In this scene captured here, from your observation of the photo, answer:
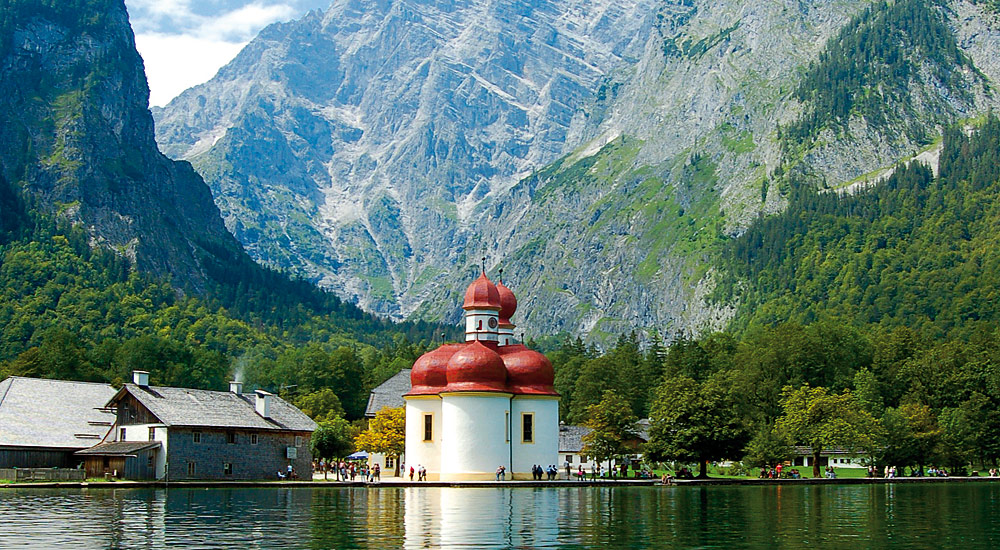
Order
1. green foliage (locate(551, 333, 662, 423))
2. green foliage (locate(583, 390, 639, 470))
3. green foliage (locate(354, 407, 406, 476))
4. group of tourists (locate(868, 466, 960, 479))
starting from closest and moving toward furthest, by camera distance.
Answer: green foliage (locate(583, 390, 639, 470)) < green foliage (locate(354, 407, 406, 476)) < group of tourists (locate(868, 466, 960, 479)) < green foliage (locate(551, 333, 662, 423))

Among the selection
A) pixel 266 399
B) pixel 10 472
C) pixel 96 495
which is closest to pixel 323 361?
pixel 266 399

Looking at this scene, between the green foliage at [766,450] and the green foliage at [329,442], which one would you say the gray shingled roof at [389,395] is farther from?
the green foliage at [766,450]

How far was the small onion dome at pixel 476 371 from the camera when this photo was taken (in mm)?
99938

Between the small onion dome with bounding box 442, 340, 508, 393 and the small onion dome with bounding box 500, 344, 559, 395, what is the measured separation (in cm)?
124

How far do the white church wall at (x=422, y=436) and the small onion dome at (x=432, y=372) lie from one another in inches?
35.6

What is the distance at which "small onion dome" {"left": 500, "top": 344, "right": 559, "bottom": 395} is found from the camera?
10221 centimetres

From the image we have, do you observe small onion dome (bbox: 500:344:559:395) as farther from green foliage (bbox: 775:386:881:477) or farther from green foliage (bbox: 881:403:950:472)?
green foliage (bbox: 881:403:950:472)

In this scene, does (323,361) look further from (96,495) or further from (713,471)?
(96,495)

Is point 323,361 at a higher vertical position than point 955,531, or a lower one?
higher

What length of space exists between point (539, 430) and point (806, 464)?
196 ft

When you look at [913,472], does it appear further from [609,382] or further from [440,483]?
[440,483]

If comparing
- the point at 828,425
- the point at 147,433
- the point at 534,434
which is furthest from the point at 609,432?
the point at 147,433

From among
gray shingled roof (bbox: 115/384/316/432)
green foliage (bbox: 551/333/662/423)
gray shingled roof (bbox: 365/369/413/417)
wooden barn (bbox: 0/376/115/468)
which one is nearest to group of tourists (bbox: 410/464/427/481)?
gray shingled roof (bbox: 115/384/316/432)

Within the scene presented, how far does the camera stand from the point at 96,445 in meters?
97.6
